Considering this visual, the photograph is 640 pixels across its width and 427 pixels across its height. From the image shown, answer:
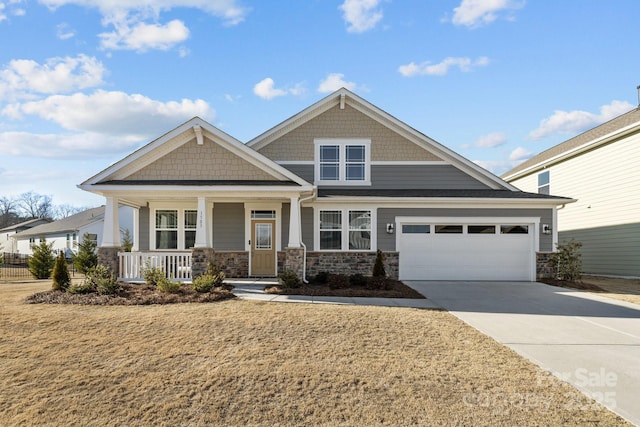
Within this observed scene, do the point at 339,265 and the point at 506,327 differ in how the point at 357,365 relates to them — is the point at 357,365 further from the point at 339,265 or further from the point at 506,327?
the point at 339,265

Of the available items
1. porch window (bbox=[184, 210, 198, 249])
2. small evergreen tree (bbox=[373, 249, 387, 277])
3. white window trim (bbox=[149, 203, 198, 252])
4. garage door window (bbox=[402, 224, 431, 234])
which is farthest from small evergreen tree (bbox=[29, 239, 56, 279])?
garage door window (bbox=[402, 224, 431, 234])

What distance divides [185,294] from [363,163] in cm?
870

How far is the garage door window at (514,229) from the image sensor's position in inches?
571

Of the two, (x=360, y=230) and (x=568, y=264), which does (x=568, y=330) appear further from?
(x=360, y=230)

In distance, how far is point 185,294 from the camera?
9.99 meters

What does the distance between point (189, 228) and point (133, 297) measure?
5.41 meters

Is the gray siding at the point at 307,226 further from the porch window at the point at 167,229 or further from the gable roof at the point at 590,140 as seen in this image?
the gable roof at the point at 590,140

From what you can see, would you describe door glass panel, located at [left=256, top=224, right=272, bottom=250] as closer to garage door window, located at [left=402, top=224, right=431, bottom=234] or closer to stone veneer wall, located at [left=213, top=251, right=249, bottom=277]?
stone veneer wall, located at [left=213, top=251, right=249, bottom=277]

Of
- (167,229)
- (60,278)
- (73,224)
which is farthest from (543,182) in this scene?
(73,224)

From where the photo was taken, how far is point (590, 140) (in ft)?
58.3

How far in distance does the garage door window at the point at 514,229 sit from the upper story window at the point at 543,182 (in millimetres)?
7916

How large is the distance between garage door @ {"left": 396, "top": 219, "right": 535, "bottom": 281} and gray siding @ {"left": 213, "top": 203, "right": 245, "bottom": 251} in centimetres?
582

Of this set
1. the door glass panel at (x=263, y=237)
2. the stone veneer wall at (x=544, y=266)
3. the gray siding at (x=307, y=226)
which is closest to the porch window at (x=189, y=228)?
the door glass panel at (x=263, y=237)

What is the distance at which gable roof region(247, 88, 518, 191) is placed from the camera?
15469 mm
